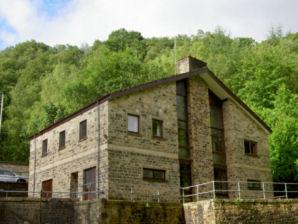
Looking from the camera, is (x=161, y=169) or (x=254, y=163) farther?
(x=254, y=163)

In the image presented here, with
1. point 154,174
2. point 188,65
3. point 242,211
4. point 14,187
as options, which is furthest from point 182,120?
point 14,187

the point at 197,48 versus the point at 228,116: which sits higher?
the point at 197,48

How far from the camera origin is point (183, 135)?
22906 mm

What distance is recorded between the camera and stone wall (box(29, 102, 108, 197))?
19.7 meters

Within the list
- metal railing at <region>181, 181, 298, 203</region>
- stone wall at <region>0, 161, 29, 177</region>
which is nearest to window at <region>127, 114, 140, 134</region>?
metal railing at <region>181, 181, 298, 203</region>

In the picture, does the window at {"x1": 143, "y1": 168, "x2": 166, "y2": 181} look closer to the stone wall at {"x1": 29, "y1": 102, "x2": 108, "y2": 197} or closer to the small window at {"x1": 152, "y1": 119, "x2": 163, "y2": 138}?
the small window at {"x1": 152, "y1": 119, "x2": 163, "y2": 138}

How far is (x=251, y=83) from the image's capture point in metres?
41.5

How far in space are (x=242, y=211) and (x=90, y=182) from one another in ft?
25.1

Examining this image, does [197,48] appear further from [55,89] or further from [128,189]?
[128,189]

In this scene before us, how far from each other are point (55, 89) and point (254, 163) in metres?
38.7

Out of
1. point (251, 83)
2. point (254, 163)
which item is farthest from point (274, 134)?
point (251, 83)

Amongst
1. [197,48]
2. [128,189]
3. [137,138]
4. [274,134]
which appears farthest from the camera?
[197,48]

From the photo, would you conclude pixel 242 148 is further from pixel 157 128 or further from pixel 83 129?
pixel 83 129

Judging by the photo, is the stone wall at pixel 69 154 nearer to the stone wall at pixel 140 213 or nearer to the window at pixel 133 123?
the window at pixel 133 123
